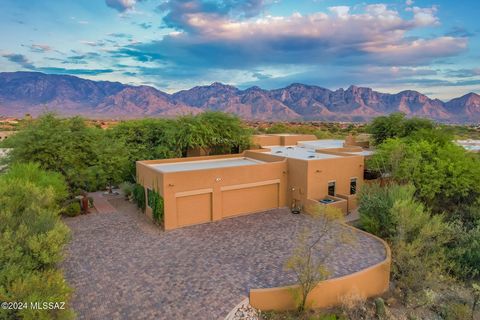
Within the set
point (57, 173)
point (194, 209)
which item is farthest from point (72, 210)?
point (194, 209)

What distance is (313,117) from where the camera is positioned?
125312 millimetres

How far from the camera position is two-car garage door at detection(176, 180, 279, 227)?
1892cm

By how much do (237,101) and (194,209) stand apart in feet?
405

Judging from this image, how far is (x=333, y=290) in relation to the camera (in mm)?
12328

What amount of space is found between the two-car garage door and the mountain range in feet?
336

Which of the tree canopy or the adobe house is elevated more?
the tree canopy

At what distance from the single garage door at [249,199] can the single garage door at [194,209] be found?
1151 mm

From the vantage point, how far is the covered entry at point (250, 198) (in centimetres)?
2042

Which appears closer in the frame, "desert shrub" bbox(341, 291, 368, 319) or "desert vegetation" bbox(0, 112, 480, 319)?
"desert vegetation" bbox(0, 112, 480, 319)

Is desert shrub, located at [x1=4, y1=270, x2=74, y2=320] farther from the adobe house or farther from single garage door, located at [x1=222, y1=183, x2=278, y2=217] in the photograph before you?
single garage door, located at [x1=222, y1=183, x2=278, y2=217]

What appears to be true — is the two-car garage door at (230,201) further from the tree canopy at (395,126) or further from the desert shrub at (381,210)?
the tree canopy at (395,126)

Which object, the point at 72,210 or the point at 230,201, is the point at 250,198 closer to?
the point at 230,201

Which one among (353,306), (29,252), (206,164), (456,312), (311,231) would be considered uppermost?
(206,164)

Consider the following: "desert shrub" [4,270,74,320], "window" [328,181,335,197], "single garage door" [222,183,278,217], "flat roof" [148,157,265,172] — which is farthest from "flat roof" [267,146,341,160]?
"desert shrub" [4,270,74,320]
